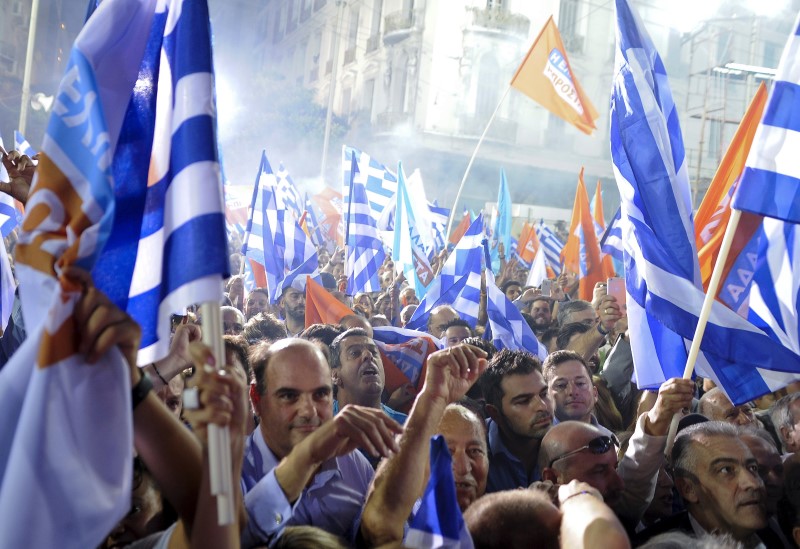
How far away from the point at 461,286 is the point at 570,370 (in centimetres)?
285

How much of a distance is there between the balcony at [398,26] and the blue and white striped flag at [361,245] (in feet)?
84.8

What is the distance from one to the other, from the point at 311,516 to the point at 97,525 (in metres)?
1.04

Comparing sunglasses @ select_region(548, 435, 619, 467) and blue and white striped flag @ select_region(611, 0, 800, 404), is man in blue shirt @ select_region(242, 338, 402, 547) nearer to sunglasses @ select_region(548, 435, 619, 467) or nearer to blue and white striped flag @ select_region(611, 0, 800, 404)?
sunglasses @ select_region(548, 435, 619, 467)

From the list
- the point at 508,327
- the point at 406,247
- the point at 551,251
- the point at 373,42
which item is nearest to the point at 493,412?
the point at 508,327

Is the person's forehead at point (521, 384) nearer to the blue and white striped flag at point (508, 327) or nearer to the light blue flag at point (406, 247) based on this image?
the blue and white striped flag at point (508, 327)

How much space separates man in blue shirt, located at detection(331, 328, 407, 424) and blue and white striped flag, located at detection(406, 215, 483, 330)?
9.00 feet

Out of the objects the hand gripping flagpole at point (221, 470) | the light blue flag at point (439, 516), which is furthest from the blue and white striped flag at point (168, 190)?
the light blue flag at point (439, 516)

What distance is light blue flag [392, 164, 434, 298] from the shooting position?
9031 millimetres

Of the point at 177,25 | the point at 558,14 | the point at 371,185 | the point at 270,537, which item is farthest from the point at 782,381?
the point at 558,14

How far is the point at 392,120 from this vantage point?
34.0 metres

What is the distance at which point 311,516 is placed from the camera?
2635 millimetres

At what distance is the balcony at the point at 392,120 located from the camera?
33.8 m

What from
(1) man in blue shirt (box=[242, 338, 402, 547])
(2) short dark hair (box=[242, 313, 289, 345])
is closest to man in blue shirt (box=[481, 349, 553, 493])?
(1) man in blue shirt (box=[242, 338, 402, 547])

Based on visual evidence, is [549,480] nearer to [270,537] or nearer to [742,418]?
[270,537]
